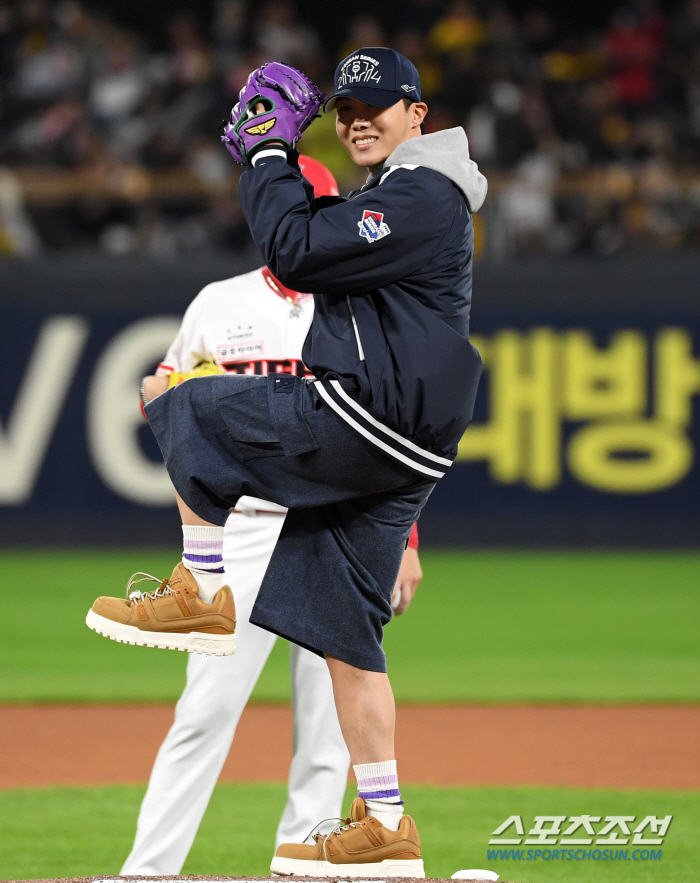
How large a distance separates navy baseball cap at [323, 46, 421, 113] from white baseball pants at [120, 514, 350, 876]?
1544 millimetres

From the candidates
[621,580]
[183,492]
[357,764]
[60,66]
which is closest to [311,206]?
[183,492]

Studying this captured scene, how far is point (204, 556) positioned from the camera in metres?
3.72

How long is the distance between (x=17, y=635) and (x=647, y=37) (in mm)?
10303

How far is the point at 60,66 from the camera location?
15.2m

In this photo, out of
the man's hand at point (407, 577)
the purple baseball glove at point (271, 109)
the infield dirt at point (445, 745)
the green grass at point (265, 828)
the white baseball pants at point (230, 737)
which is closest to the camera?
the purple baseball glove at point (271, 109)

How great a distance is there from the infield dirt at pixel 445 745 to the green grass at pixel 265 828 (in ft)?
0.86

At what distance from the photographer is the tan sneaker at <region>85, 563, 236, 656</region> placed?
12.0 feet

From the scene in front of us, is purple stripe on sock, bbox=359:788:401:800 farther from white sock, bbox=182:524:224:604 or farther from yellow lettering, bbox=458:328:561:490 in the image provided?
yellow lettering, bbox=458:328:561:490

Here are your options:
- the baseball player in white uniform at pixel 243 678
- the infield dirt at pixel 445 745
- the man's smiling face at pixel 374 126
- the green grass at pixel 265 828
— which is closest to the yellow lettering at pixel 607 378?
the infield dirt at pixel 445 745

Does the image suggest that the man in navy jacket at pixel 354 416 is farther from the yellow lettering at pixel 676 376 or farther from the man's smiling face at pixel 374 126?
the yellow lettering at pixel 676 376

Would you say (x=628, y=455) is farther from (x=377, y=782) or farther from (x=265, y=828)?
(x=377, y=782)

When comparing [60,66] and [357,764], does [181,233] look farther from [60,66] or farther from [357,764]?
[357,764]

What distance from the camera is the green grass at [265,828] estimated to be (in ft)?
16.9

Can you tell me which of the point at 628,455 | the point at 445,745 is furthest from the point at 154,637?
the point at 628,455
